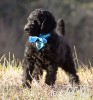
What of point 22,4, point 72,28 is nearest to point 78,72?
point 72,28

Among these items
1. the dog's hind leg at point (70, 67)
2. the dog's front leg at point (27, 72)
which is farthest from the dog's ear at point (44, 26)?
the dog's hind leg at point (70, 67)

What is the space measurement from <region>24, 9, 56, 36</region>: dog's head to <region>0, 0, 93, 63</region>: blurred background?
1665 cm

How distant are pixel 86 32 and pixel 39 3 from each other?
315cm

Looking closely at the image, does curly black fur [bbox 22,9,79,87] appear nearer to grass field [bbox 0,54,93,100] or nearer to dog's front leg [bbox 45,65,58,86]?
dog's front leg [bbox 45,65,58,86]

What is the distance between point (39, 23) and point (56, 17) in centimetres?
1843

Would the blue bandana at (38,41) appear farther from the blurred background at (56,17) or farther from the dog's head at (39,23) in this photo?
the blurred background at (56,17)

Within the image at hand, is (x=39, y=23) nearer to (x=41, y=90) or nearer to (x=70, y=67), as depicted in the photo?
(x=70, y=67)

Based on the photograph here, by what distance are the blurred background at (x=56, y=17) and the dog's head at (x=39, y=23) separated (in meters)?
16.7

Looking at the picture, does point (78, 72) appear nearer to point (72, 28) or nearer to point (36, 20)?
point (36, 20)

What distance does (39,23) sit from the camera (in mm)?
7723

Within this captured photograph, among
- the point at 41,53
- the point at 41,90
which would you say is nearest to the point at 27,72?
the point at 41,53

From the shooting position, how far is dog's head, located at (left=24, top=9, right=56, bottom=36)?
24.8 ft

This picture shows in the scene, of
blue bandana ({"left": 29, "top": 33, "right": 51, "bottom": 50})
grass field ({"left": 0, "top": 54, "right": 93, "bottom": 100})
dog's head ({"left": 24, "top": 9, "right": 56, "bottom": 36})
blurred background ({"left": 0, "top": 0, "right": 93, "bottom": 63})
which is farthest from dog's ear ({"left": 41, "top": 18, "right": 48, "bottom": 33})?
blurred background ({"left": 0, "top": 0, "right": 93, "bottom": 63})

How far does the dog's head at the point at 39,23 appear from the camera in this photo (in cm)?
757
